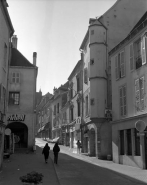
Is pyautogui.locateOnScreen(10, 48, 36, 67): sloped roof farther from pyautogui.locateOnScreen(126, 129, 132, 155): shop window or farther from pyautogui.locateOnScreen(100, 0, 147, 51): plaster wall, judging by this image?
pyautogui.locateOnScreen(126, 129, 132, 155): shop window

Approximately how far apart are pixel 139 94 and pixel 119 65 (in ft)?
14.6

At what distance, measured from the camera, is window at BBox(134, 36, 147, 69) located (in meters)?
17.5

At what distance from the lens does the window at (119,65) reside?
20.9 m

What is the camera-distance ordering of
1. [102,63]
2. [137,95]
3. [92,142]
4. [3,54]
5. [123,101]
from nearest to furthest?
[3,54] → [137,95] → [123,101] → [102,63] → [92,142]

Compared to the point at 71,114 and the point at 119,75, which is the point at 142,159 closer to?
the point at 119,75

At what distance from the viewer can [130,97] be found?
1923cm

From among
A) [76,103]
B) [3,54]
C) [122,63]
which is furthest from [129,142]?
[76,103]

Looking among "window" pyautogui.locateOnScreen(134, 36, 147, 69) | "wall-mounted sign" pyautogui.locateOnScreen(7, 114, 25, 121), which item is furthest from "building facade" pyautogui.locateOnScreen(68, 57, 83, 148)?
"window" pyautogui.locateOnScreen(134, 36, 147, 69)

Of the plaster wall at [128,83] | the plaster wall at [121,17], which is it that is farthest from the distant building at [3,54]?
the plaster wall at [121,17]

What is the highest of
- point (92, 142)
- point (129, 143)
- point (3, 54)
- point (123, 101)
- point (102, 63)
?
point (102, 63)

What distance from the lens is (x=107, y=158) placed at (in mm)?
24609

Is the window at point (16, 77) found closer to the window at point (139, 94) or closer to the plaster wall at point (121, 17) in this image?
the plaster wall at point (121, 17)

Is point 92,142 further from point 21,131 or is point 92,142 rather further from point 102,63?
point 21,131

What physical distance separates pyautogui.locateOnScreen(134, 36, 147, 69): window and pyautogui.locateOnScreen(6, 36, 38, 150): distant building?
15576mm
